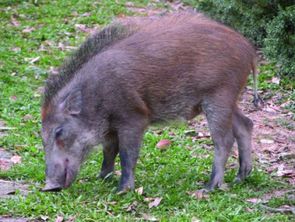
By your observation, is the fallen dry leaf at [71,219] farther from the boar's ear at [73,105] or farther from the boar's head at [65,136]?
the boar's ear at [73,105]

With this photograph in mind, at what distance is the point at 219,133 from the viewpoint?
6.58m

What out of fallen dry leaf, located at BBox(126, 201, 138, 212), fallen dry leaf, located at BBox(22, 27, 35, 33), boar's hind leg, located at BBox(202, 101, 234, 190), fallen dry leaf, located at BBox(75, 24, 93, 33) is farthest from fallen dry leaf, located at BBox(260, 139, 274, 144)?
fallen dry leaf, located at BBox(22, 27, 35, 33)

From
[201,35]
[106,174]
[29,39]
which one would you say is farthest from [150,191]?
[29,39]

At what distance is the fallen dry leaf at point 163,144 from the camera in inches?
311

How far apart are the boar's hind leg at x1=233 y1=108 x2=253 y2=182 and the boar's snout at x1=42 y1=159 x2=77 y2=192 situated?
1.63 m

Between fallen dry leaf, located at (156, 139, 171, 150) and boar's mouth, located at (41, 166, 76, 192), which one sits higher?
boar's mouth, located at (41, 166, 76, 192)

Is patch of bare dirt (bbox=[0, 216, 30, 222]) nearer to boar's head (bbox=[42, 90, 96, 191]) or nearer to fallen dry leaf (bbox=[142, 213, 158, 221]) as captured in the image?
boar's head (bbox=[42, 90, 96, 191])

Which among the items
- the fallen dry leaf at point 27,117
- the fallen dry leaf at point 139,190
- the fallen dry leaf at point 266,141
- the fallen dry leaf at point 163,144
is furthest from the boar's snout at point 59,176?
the fallen dry leaf at point 266,141

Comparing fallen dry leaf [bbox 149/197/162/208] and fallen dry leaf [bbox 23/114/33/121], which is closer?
fallen dry leaf [bbox 149/197/162/208]

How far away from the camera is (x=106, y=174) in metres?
6.82

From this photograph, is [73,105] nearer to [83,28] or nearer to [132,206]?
[132,206]

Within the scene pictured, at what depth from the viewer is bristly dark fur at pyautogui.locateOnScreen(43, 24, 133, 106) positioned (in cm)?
658

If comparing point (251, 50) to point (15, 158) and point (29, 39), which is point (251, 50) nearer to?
point (15, 158)

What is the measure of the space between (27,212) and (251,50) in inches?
104
